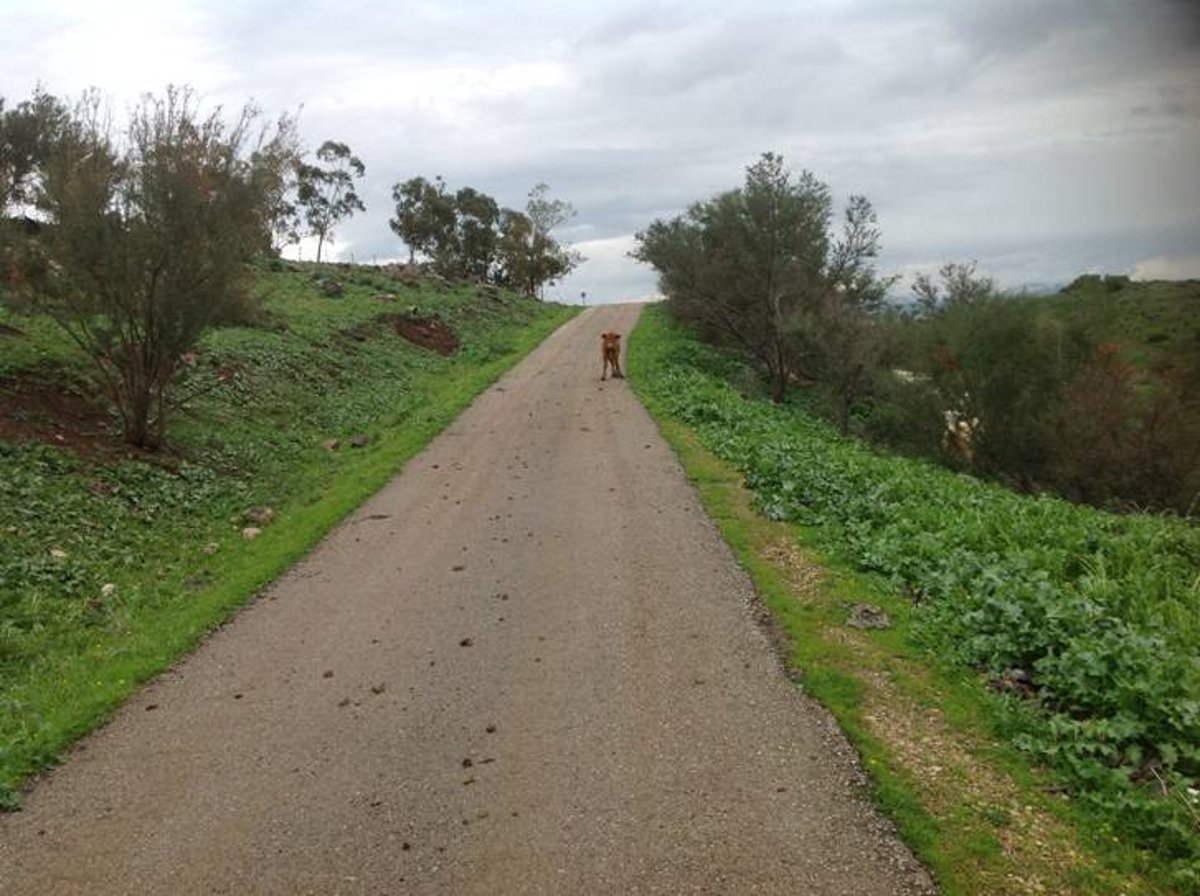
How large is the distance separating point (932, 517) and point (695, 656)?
15.3 feet

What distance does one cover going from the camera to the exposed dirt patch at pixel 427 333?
3712 centimetres

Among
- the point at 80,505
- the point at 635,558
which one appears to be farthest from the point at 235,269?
the point at 635,558

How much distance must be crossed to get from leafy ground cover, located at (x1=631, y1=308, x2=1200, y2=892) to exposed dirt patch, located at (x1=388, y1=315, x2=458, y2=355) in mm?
26143

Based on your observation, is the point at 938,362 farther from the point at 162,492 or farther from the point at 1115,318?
the point at 162,492

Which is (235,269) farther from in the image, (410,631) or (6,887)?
(6,887)

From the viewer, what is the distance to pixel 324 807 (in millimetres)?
5777

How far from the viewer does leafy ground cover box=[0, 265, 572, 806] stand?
8.54 metres

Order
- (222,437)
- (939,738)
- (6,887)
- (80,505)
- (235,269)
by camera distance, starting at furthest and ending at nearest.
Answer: (222,437) < (235,269) < (80,505) < (939,738) < (6,887)

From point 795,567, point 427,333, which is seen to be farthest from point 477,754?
point 427,333

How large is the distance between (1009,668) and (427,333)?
33.8 metres

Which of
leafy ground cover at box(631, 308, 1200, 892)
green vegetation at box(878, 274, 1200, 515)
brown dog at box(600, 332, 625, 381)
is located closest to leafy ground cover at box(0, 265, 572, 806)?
brown dog at box(600, 332, 625, 381)

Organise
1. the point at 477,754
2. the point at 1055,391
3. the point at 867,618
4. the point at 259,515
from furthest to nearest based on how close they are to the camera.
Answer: the point at 1055,391
the point at 259,515
the point at 867,618
the point at 477,754

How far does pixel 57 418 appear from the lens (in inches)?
625

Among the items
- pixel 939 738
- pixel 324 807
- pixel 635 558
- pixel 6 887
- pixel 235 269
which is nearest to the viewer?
pixel 6 887
